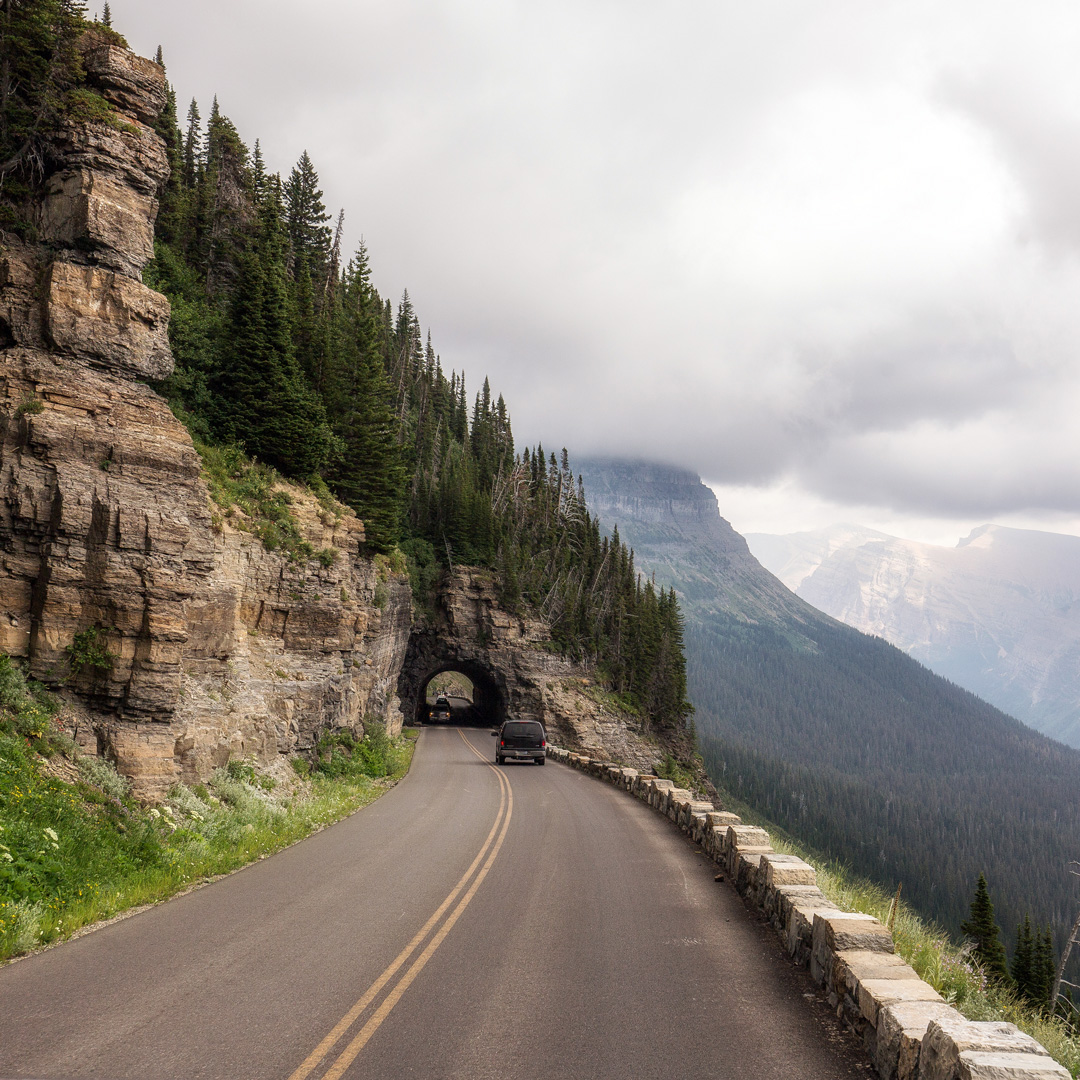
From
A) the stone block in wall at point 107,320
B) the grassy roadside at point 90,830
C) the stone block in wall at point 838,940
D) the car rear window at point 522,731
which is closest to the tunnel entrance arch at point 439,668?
the car rear window at point 522,731

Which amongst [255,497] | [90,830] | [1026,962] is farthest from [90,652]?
[1026,962]

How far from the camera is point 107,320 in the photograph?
15078 millimetres

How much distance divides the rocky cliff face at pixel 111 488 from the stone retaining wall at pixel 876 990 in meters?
11.2

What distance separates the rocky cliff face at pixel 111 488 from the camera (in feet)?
42.9

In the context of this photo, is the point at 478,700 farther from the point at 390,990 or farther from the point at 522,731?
the point at 390,990

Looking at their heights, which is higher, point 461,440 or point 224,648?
point 461,440

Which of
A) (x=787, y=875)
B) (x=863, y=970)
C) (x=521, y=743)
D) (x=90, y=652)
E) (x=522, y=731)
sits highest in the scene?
(x=90, y=652)

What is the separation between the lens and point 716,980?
22.5ft

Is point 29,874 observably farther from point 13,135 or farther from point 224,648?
point 13,135

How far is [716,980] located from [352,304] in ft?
151

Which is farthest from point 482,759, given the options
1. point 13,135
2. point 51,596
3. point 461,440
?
point 461,440

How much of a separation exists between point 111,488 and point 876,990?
14.8 meters

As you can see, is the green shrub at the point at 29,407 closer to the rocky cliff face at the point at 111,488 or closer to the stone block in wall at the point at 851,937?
the rocky cliff face at the point at 111,488

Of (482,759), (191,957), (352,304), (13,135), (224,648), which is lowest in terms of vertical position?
(482,759)
